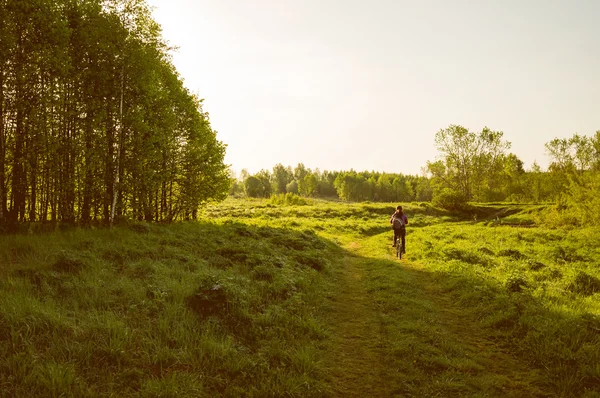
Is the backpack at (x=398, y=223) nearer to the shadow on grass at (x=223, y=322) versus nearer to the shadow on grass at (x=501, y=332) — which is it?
the shadow on grass at (x=223, y=322)

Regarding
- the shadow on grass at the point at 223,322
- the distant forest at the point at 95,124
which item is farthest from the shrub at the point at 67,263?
the distant forest at the point at 95,124

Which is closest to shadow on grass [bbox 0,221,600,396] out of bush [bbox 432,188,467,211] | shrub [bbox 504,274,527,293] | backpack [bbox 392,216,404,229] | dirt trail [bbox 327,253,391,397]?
dirt trail [bbox 327,253,391,397]

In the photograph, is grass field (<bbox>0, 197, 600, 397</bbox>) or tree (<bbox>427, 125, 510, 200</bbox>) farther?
Answer: tree (<bbox>427, 125, 510, 200</bbox>)

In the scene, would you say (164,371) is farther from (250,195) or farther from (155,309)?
(250,195)

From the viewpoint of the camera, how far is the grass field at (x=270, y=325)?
6059mm

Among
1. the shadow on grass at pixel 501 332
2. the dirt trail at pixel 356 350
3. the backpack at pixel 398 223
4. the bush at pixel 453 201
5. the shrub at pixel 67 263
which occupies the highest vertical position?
the bush at pixel 453 201

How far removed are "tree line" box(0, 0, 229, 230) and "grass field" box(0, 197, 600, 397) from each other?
11.2 ft

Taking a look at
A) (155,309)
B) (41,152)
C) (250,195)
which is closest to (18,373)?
(155,309)

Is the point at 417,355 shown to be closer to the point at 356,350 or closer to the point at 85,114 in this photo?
the point at 356,350

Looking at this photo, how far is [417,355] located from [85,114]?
59.6 feet

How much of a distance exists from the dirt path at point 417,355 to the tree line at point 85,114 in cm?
1394

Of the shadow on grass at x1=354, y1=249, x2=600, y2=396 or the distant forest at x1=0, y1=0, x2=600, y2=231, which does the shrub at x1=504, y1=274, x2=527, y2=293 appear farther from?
the distant forest at x1=0, y1=0, x2=600, y2=231

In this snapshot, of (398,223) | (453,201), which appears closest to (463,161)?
(453,201)

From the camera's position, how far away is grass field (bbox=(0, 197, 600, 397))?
239 inches
